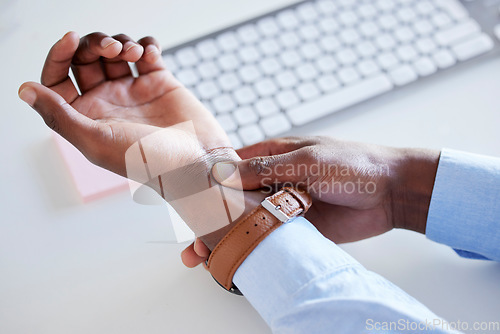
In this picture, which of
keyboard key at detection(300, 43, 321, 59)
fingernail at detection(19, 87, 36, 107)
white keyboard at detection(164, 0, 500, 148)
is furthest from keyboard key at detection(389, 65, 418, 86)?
fingernail at detection(19, 87, 36, 107)

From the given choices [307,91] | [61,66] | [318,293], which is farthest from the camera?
[307,91]

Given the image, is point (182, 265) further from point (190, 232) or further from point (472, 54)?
point (472, 54)

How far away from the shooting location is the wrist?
1.80 feet

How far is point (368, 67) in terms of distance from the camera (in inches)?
25.1

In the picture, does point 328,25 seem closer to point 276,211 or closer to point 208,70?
point 208,70

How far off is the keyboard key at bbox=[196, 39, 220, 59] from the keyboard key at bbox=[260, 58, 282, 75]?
7 cm

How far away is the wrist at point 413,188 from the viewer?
21.6 inches

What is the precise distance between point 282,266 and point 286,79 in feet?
0.94

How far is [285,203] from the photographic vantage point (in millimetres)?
474

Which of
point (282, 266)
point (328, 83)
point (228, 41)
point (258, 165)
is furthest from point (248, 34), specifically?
point (282, 266)

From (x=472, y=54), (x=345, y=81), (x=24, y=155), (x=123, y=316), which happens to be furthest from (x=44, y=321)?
(x=472, y=54)

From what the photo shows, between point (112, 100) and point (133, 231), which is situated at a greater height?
point (112, 100)

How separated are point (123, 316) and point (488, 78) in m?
0.58

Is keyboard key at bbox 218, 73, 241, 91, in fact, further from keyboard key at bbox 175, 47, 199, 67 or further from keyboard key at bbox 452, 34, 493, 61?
keyboard key at bbox 452, 34, 493, 61
